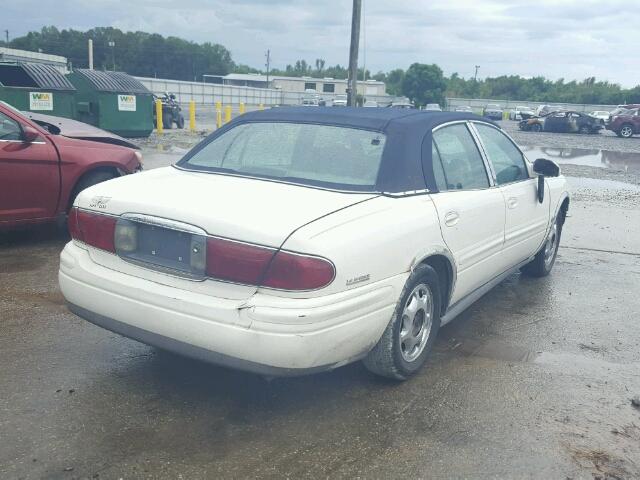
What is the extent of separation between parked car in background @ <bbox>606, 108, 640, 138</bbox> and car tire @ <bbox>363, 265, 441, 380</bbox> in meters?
33.4

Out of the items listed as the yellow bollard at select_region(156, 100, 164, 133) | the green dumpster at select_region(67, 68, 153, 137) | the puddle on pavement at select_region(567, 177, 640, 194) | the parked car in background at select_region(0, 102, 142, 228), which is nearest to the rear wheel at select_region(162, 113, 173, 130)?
the yellow bollard at select_region(156, 100, 164, 133)

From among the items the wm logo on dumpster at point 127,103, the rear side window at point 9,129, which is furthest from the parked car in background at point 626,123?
the rear side window at point 9,129

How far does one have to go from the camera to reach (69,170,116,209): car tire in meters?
6.59

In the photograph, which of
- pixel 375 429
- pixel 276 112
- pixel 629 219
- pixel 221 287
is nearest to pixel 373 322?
pixel 375 429

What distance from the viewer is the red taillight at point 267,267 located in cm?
282

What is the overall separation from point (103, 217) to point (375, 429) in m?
1.74

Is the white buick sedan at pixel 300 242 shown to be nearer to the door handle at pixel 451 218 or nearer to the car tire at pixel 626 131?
the door handle at pixel 451 218

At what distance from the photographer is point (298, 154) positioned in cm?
386

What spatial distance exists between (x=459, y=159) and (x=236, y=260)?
77.2 inches

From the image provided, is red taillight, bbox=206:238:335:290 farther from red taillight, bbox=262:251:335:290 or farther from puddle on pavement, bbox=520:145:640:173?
puddle on pavement, bbox=520:145:640:173

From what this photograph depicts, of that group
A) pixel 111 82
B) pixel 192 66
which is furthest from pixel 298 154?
pixel 192 66

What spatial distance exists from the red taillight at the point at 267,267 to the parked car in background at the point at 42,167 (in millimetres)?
3986

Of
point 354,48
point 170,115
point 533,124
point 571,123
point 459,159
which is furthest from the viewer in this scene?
point 533,124

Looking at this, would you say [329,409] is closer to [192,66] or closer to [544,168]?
[544,168]
